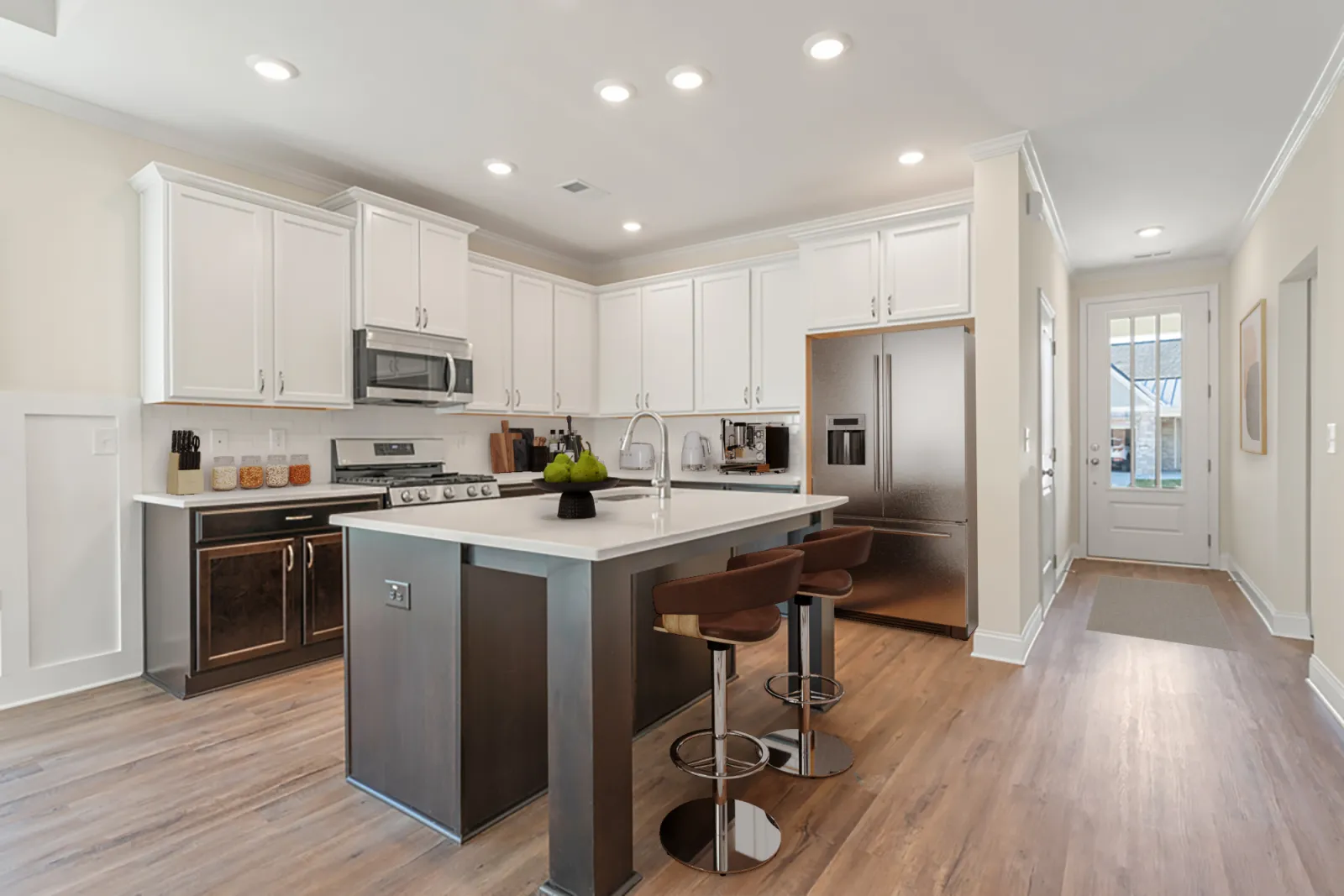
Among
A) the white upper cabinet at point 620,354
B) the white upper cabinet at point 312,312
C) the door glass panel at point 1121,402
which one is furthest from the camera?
the door glass panel at point 1121,402

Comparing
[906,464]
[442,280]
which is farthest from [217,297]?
[906,464]

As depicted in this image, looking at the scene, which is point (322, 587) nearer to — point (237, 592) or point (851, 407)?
point (237, 592)

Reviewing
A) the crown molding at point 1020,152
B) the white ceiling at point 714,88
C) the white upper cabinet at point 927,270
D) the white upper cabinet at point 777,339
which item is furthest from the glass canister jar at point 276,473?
the crown molding at point 1020,152

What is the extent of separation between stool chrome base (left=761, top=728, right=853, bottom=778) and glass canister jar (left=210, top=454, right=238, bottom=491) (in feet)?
Result: 9.60

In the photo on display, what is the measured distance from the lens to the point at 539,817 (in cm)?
211

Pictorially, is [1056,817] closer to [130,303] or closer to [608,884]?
[608,884]

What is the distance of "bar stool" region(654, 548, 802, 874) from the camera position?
183 centimetres

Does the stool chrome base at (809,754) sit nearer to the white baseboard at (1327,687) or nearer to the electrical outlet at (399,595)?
the electrical outlet at (399,595)

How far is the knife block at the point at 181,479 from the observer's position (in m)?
3.39

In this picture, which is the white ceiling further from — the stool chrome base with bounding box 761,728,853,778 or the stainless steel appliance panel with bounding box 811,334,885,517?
the stool chrome base with bounding box 761,728,853,778

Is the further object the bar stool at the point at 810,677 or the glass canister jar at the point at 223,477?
the glass canister jar at the point at 223,477

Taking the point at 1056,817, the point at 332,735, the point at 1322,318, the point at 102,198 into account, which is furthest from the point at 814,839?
the point at 102,198

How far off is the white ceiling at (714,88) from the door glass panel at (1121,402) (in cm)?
194

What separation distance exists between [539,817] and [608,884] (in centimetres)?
45
